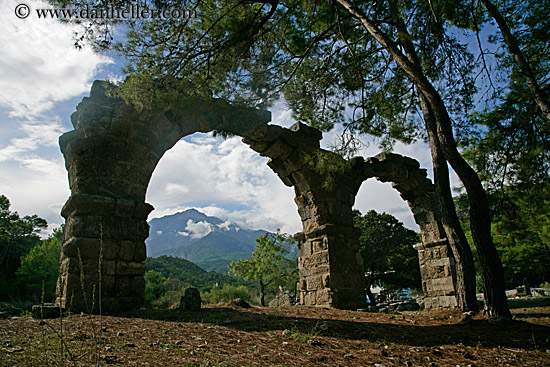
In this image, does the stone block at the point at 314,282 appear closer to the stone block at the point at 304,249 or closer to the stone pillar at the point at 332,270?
the stone pillar at the point at 332,270

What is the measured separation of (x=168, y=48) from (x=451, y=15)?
4984 millimetres

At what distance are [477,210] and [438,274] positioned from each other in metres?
6.11

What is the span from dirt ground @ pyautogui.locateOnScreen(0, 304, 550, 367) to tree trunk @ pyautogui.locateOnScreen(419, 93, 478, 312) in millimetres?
709

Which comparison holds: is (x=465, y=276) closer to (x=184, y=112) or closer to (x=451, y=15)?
(x=451, y=15)

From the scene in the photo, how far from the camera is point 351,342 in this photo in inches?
147

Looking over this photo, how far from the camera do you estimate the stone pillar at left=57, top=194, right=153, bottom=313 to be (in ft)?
17.6

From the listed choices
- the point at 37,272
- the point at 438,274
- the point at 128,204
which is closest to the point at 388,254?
the point at 438,274

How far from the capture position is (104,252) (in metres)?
5.65

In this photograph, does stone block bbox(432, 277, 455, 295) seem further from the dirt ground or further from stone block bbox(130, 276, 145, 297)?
stone block bbox(130, 276, 145, 297)

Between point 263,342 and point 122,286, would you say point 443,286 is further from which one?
point 122,286

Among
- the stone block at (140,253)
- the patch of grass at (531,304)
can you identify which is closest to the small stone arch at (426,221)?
the patch of grass at (531,304)

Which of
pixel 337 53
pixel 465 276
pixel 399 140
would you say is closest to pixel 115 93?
pixel 337 53

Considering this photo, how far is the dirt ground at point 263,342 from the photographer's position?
9.40ft

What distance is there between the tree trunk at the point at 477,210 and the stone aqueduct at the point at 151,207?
264 centimetres
